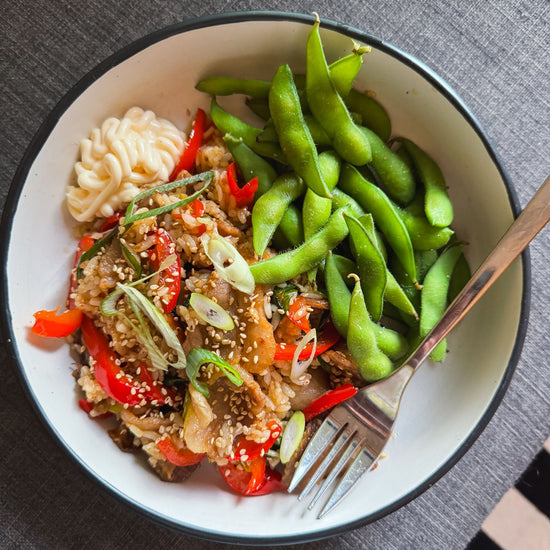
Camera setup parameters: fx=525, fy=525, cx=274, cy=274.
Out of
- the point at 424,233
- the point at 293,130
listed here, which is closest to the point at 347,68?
the point at 293,130

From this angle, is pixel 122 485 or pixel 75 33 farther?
pixel 75 33

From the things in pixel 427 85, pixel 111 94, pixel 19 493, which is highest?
pixel 427 85

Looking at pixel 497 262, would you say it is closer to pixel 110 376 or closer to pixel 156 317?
pixel 156 317

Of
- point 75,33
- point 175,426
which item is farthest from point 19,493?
point 75,33

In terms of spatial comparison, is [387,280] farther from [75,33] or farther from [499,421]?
[75,33]

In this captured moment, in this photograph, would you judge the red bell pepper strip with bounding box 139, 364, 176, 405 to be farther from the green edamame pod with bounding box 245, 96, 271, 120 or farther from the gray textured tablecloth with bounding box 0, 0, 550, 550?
the green edamame pod with bounding box 245, 96, 271, 120

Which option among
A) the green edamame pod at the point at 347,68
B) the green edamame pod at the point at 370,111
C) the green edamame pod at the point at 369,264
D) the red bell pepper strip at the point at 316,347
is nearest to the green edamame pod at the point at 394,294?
the green edamame pod at the point at 369,264
